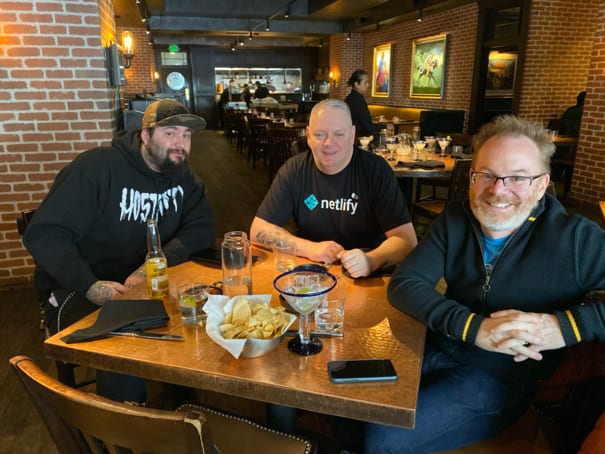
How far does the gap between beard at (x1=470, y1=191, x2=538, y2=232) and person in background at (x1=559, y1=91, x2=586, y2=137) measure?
630cm

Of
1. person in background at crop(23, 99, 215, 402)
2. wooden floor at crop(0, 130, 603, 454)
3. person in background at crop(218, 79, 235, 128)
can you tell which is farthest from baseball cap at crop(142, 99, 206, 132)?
person in background at crop(218, 79, 235, 128)

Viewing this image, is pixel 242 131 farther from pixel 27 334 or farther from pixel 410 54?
pixel 27 334

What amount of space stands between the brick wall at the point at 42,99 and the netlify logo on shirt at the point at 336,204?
2042mm

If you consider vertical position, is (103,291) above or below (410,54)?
below

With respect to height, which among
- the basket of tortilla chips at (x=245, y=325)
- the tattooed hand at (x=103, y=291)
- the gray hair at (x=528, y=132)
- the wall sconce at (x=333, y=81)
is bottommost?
the tattooed hand at (x=103, y=291)

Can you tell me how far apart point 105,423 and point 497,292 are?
115 cm

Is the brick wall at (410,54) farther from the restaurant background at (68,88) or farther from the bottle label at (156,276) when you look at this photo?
the bottle label at (156,276)

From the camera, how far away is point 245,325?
4.05 ft

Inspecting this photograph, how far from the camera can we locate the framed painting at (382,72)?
11320 millimetres

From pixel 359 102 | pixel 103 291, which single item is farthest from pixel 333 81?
pixel 103 291

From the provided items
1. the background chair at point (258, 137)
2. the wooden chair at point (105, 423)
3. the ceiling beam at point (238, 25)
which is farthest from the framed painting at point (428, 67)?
the wooden chair at point (105, 423)

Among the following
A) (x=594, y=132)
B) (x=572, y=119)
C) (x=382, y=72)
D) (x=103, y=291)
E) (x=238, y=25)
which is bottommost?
(x=103, y=291)

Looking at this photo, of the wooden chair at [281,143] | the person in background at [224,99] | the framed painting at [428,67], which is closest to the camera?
the wooden chair at [281,143]

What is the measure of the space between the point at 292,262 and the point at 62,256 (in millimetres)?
946
